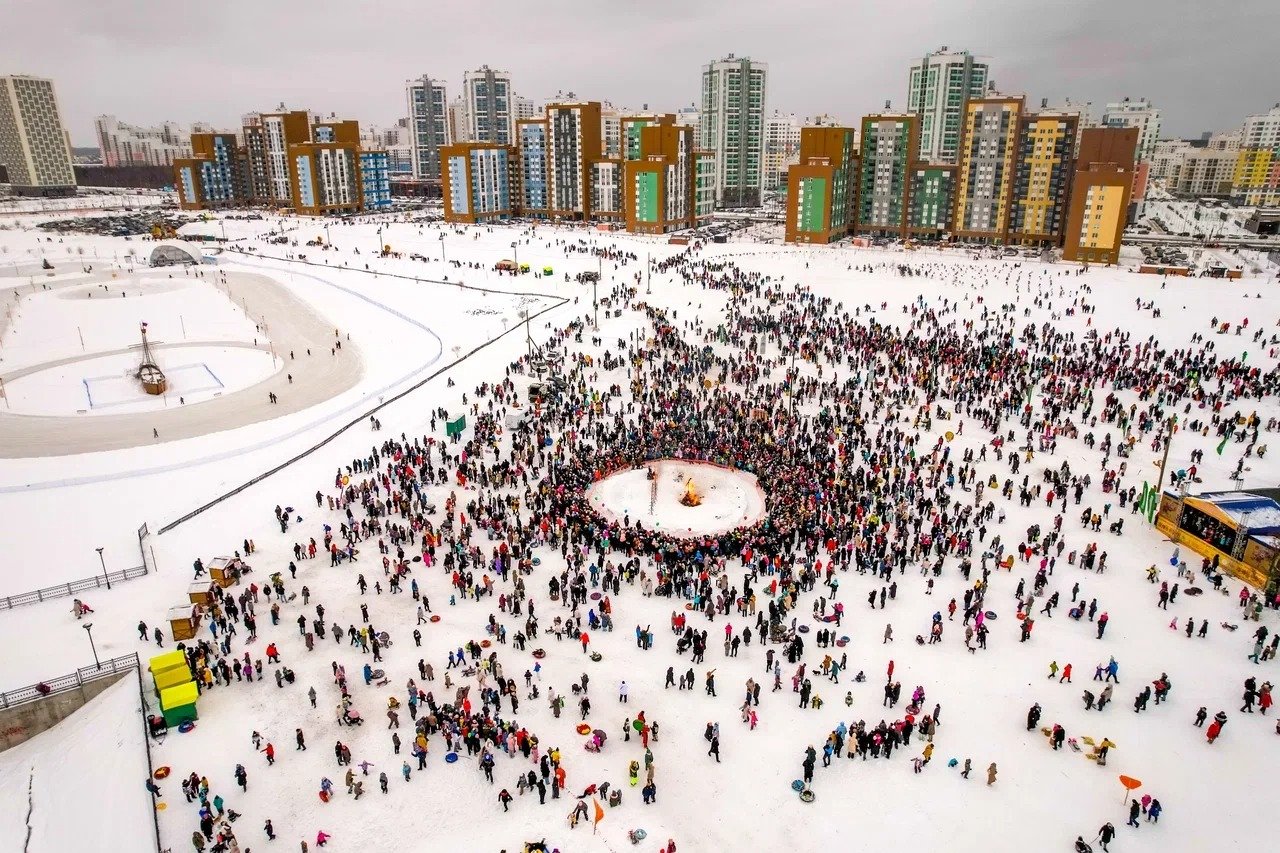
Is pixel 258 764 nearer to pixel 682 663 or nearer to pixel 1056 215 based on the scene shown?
pixel 682 663

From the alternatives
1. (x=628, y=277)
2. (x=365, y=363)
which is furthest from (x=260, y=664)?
(x=628, y=277)

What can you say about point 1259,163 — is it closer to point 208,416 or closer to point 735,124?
point 735,124

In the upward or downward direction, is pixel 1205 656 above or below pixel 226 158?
below

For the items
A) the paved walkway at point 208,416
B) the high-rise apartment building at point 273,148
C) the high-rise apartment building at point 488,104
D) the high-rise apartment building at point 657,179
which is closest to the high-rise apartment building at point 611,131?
the high-rise apartment building at point 488,104

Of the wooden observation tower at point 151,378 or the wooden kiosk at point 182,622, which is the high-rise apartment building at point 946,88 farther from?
the wooden kiosk at point 182,622

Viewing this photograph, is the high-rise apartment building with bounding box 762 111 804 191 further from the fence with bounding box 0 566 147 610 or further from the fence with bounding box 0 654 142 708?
the fence with bounding box 0 654 142 708

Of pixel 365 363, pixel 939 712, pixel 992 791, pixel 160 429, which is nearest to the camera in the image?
pixel 992 791

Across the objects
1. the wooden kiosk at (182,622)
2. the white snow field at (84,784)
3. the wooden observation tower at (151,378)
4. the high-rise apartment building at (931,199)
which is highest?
the high-rise apartment building at (931,199)
